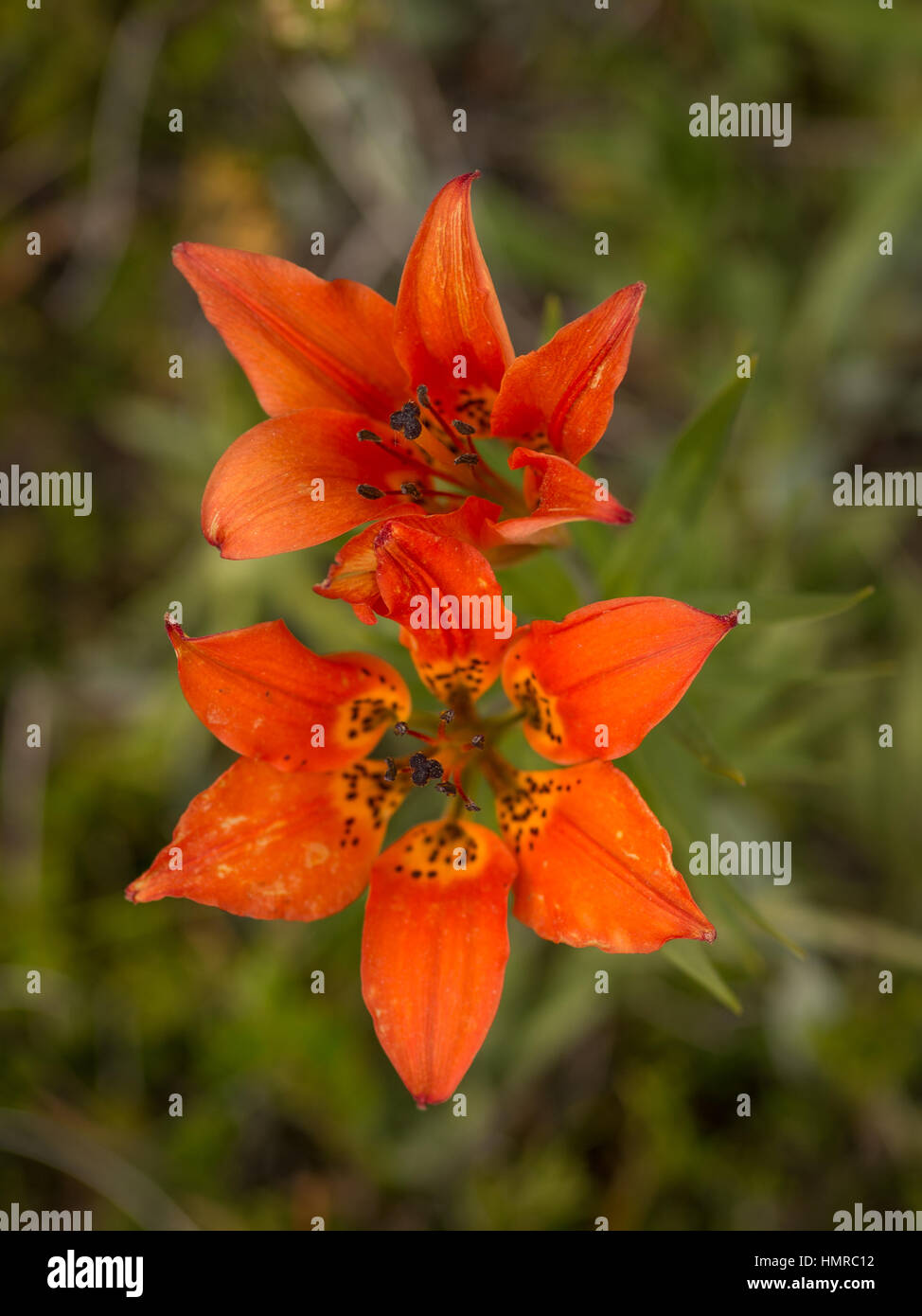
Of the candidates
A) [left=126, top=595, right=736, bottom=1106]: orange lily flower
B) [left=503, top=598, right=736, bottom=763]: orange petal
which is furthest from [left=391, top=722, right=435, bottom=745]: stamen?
[left=503, top=598, right=736, bottom=763]: orange petal

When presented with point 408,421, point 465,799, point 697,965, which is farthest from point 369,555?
point 697,965

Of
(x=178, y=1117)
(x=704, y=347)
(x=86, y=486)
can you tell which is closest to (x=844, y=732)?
(x=704, y=347)

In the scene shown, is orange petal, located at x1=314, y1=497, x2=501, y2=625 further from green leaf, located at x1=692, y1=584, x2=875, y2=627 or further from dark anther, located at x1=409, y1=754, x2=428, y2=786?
green leaf, located at x1=692, y1=584, x2=875, y2=627

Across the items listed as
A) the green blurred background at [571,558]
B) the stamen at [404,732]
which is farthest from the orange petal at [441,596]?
the green blurred background at [571,558]

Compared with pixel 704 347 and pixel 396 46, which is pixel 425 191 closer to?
pixel 396 46

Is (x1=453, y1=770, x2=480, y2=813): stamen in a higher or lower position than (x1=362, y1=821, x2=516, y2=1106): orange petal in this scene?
higher

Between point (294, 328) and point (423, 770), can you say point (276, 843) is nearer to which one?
point (423, 770)

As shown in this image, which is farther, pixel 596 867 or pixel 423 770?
pixel 423 770

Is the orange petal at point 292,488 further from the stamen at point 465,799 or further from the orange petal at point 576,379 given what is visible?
the stamen at point 465,799
